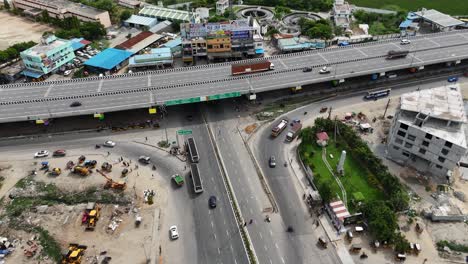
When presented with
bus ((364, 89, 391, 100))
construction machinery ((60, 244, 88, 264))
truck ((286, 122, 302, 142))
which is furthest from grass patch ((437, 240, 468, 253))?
construction machinery ((60, 244, 88, 264))

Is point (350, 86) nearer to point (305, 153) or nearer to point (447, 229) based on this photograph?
point (305, 153)

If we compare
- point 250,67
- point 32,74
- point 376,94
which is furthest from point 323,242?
point 32,74

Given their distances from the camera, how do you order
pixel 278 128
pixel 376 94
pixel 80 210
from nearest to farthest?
pixel 80 210 → pixel 278 128 → pixel 376 94

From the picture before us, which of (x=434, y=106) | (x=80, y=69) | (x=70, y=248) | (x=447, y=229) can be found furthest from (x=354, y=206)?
(x=80, y=69)

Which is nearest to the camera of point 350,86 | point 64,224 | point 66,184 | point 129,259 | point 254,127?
point 129,259

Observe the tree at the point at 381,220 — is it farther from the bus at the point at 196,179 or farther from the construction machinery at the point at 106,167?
the construction machinery at the point at 106,167

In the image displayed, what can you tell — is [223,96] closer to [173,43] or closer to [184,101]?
[184,101]

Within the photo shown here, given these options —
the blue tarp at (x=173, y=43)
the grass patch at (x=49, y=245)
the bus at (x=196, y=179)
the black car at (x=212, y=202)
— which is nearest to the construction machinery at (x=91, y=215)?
the grass patch at (x=49, y=245)
